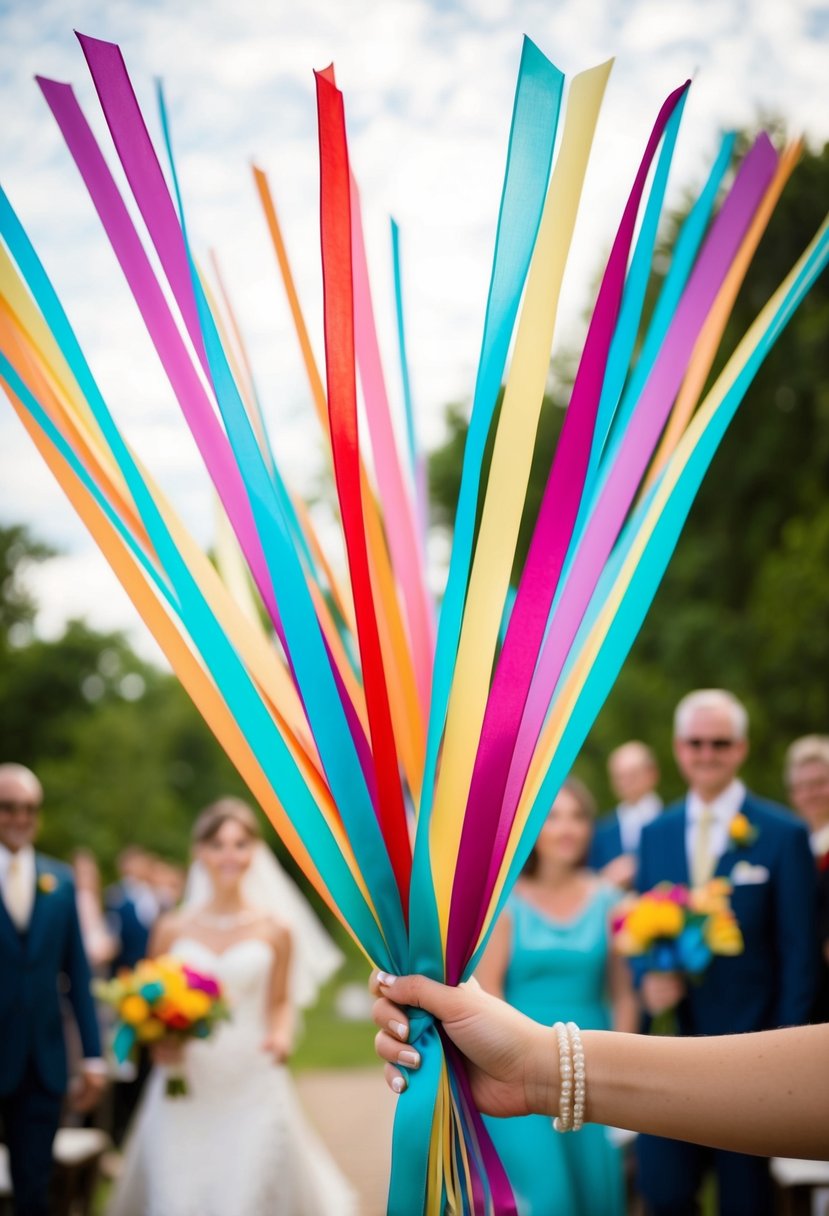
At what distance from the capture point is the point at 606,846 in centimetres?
747

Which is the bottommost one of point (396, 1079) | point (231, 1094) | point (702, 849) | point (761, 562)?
point (231, 1094)

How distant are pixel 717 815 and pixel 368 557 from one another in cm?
295

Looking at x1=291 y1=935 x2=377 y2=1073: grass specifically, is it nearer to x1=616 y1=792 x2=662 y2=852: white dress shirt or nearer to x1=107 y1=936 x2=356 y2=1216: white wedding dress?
x1=616 y1=792 x2=662 y2=852: white dress shirt

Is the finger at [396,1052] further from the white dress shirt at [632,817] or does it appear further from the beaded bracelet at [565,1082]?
Result: the white dress shirt at [632,817]

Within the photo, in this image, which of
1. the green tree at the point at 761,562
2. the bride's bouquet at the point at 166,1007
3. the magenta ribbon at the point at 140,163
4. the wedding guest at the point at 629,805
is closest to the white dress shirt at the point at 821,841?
the wedding guest at the point at 629,805

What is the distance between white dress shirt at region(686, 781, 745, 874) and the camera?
4.28 m

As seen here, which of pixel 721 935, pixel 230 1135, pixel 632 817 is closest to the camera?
pixel 721 935

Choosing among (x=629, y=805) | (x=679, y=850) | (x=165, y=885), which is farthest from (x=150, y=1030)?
(x=165, y=885)

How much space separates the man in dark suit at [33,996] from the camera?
452cm

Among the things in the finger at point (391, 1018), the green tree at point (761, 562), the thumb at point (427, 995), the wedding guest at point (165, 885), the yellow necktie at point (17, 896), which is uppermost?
the green tree at point (761, 562)

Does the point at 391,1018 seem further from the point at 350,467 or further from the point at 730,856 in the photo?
the point at 730,856

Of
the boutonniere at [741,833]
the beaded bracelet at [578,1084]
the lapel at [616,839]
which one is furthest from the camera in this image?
the lapel at [616,839]

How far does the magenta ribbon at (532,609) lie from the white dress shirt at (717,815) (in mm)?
2740

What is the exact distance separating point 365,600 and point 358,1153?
7.08 metres
